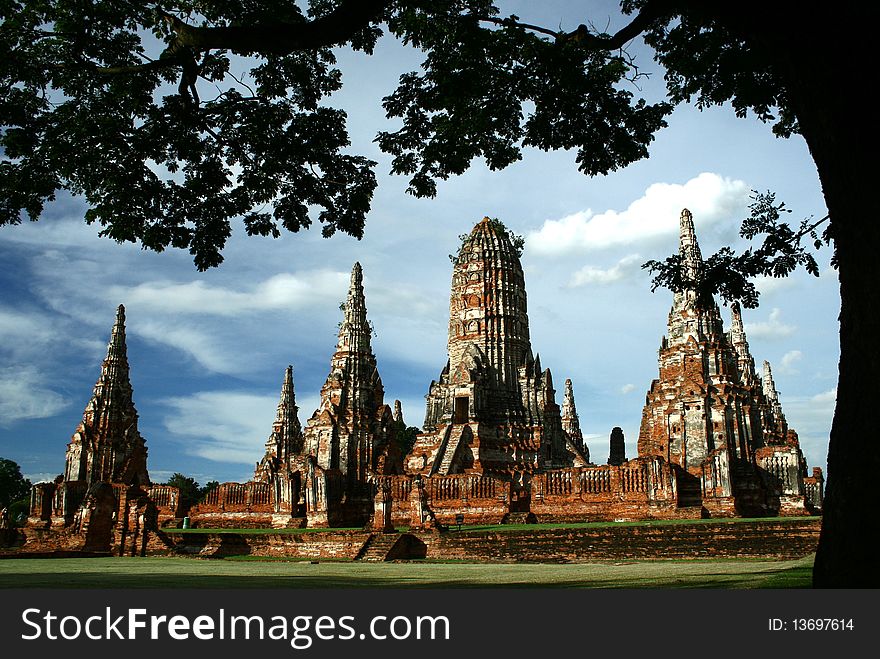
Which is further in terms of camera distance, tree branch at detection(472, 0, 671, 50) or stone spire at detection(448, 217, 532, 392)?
stone spire at detection(448, 217, 532, 392)

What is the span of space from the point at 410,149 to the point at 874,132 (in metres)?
7.16

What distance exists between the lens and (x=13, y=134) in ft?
32.7

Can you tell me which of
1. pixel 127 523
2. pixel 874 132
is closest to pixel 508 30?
pixel 874 132

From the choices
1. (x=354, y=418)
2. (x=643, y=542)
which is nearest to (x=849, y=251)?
(x=643, y=542)

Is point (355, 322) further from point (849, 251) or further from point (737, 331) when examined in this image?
point (849, 251)

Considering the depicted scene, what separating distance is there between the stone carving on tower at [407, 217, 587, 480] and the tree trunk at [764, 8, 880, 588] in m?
27.8

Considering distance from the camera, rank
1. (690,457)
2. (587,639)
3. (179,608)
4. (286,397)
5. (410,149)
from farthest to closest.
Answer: (286,397)
(690,457)
(410,149)
(179,608)
(587,639)

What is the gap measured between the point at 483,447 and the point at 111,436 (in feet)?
72.5

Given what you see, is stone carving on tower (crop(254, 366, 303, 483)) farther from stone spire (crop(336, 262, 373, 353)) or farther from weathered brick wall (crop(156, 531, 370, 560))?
weathered brick wall (crop(156, 531, 370, 560))

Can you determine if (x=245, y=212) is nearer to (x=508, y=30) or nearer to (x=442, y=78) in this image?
(x=442, y=78)

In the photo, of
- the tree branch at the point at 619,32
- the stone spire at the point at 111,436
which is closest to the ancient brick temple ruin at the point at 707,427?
the tree branch at the point at 619,32

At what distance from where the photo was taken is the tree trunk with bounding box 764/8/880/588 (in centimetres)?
522

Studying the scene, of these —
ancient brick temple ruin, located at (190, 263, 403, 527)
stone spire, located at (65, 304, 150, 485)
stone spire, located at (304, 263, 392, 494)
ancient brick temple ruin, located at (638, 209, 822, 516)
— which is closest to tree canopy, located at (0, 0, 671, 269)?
ancient brick temple ruin, located at (638, 209, 822, 516)

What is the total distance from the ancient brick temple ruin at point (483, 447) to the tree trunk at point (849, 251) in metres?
12.8
